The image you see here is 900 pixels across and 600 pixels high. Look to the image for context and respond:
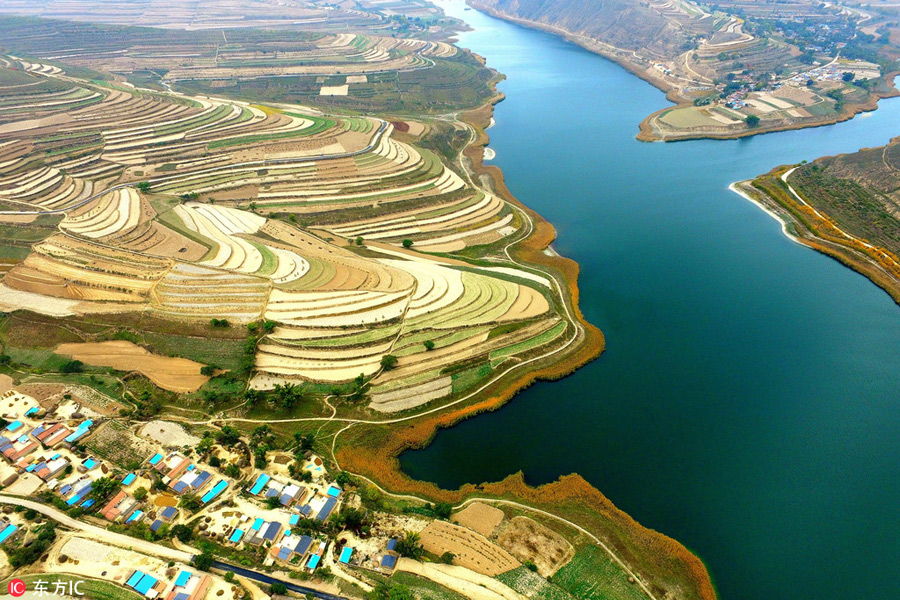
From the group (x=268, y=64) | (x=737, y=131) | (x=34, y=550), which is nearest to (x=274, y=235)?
(x=34, y=550)

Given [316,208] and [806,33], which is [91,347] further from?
[806,33]

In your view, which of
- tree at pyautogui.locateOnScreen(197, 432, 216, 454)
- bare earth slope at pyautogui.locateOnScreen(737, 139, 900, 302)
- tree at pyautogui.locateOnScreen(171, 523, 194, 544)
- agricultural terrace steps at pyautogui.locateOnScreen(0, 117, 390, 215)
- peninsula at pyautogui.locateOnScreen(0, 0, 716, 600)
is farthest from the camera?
agricultural terrace steps at pyautogui.locateOnScreen(0, 117, 390, 215)

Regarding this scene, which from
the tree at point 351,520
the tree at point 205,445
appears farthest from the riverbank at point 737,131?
the tree at point 205,445

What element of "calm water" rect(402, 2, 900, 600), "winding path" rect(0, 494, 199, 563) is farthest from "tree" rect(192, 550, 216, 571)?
"calm water" rect(402, 2, 900, 600)

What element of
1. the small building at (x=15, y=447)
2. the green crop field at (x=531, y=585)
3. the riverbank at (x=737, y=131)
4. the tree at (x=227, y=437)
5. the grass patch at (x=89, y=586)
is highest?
the riverbank at (x=737, y=131)

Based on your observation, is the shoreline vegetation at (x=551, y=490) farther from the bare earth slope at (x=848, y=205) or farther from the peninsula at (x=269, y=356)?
the bare earth slope at (x=848, y=205)

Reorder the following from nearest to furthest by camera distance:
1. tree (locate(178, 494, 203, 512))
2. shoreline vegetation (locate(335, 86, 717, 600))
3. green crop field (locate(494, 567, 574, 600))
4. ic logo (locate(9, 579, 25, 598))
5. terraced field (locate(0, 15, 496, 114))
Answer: ic logo (locate(9, 579, 25, 598)) → green crop field (locate(494, 567, 574, 600)) → shoreline vegetation (locate(335, 86, 717, 600)) → tree (locate(178, 494, 203, 512)) → terraced field (locate(0, 15, 496, 114))

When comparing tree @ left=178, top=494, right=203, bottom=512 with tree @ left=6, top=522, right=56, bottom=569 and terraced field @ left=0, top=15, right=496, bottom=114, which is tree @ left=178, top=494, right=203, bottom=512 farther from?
terraced field @ left=0, top=15, right=496, bottom=114
